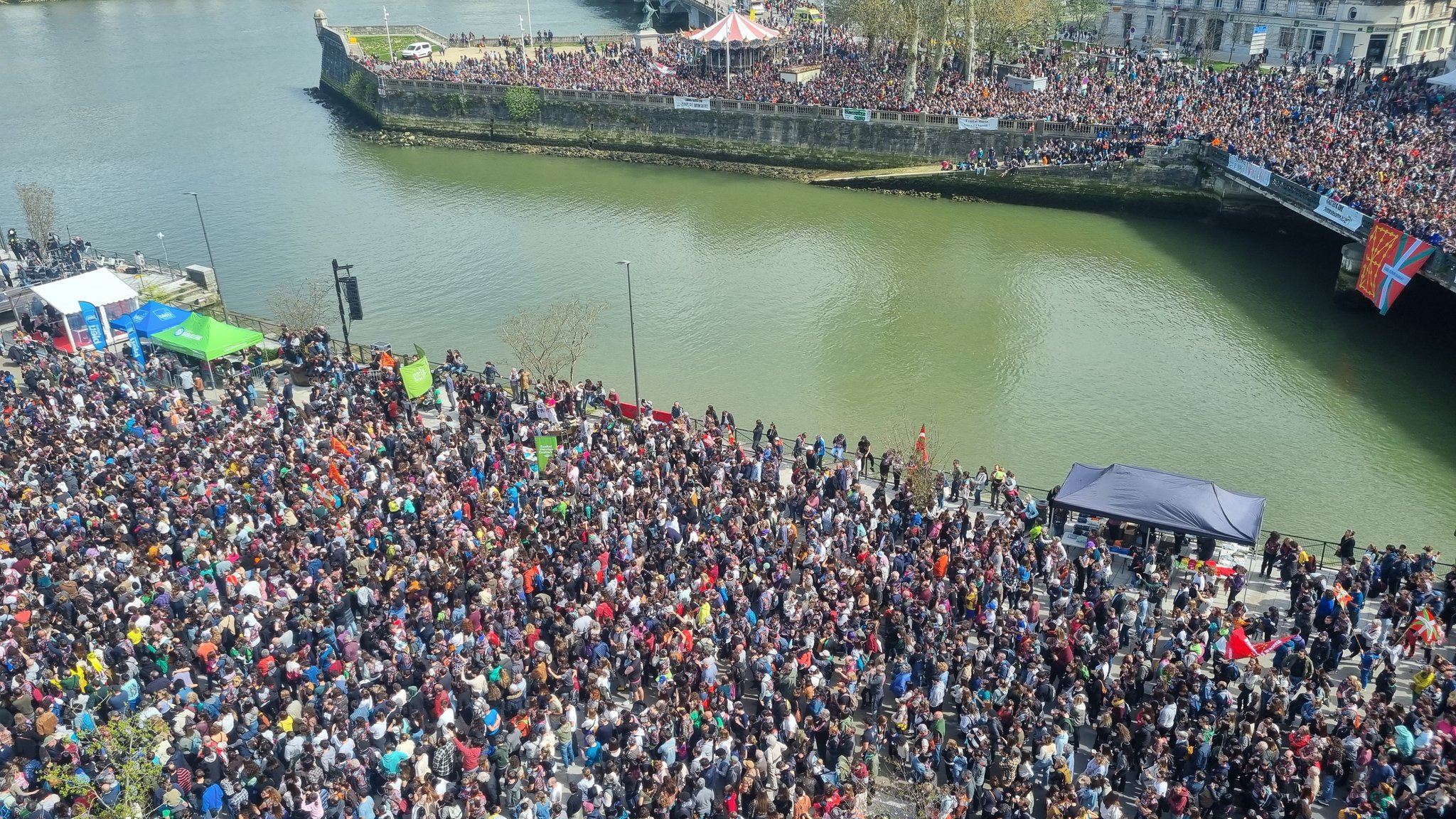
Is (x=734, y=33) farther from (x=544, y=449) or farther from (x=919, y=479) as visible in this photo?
(x=919, y=479)

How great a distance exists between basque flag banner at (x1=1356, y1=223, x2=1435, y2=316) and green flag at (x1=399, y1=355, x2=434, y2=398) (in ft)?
81.3

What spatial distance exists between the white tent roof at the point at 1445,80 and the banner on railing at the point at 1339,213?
300 inches

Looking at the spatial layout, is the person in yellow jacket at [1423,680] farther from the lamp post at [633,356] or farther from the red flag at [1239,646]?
the lamp post at [633,356]

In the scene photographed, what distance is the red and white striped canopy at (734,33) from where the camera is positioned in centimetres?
5066

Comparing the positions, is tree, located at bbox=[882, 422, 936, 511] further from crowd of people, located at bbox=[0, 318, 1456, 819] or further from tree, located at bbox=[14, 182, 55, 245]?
tree, located at bbox=[14, 182, 55, 245]

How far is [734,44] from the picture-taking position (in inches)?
2067

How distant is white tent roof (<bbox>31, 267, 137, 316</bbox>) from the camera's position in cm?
2550

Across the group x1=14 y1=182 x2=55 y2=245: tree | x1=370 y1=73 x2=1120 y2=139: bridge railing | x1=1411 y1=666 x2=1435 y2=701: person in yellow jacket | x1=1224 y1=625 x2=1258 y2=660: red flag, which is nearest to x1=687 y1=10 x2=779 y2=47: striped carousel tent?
x1=370 y1=73 x2=1120 y2=139: bridge railing

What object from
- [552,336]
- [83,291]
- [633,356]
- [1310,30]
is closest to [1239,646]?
[633,356]

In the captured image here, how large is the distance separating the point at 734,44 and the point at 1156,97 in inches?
799

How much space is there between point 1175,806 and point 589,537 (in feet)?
29.1

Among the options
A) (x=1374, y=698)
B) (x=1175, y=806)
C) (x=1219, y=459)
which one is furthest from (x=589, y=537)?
(x=1219, y=459)

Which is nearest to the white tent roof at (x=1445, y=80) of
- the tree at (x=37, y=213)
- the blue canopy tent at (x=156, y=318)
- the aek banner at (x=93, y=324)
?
Answer: the blue canopy tent at (x=156, y=318)

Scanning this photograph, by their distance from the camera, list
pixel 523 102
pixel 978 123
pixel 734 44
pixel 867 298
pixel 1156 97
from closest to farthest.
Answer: pixel 867 298 < pixel 1156 97 < pixel 978 123 < pixel 734 44 < pixel 523 102
